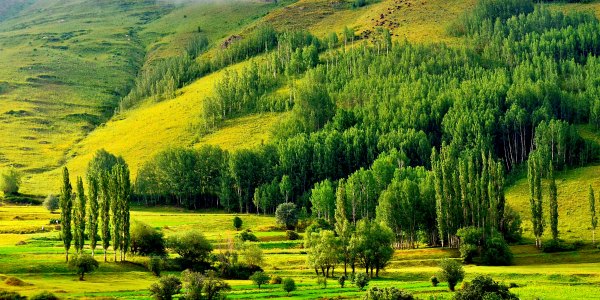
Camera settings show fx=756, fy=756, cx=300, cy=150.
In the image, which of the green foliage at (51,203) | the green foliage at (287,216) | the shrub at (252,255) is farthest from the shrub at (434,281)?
the green foliage at (51,203)

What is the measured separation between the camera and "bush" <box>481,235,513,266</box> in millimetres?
126806

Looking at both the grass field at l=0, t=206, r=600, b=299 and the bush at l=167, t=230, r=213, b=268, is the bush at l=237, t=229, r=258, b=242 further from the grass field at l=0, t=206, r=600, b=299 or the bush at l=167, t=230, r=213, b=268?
the bush at l=167, t=230, r=213, b=268

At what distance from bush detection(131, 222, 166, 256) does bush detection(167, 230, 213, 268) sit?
4.97 m

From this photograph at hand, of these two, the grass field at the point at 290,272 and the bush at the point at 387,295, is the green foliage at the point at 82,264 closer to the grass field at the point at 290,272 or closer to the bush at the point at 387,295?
the grass field at the point at 290,272

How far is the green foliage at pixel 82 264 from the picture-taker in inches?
4129

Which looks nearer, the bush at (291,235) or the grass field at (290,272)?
the grass field at (290,272)

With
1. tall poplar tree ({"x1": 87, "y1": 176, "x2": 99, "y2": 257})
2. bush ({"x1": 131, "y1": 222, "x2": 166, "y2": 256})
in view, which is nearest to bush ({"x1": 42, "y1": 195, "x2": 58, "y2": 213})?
bush ({"x1": 131, "y1": 222, "x2": 166, "y2": 256})

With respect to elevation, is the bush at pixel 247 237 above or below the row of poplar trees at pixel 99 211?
below

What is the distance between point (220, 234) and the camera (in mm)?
151250

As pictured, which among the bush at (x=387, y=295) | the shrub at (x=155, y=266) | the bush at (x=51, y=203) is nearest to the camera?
the bush at (x=387, y=295)

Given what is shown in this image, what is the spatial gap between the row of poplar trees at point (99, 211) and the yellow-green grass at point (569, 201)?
7799 cm

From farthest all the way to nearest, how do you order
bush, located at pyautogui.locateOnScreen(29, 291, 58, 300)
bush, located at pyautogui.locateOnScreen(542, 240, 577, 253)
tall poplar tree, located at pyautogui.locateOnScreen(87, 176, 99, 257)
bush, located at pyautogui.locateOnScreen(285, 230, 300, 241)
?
bush, located at pyautogui.locateOnScreen(285, 230, 300, 241)
bush, located at pyautogui.locateOnScreen(542, 240, 577, 253)
tall poplar tree, located at pyautogui.locateOnScreen(87, 176, 99, 257)
bush, located at pyautogui.locateOnScreen(29, 291, 58, 300)

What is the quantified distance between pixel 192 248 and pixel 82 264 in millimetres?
21642

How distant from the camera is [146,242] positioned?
415 ft
